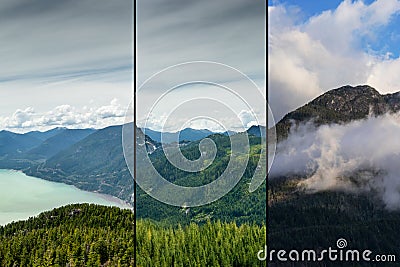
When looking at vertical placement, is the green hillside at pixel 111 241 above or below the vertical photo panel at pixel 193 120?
below

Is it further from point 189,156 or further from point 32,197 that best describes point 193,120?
point 32,197

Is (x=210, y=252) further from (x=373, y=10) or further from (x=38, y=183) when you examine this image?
(x=373, y=10)

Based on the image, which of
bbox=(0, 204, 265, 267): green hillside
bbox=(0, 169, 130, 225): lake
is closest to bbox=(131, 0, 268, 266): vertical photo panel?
bbox=(0, 204, 265, 267): green hillside

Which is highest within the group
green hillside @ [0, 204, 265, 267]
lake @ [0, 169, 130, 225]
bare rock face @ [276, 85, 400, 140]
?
bare rock face @ [276, 85, 400, 140]

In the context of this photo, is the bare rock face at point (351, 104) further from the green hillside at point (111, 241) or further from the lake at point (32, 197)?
the lake at point (32, 197)

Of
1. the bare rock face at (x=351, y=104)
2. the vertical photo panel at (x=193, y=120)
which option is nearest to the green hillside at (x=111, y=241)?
the vertical photo panel at (x=193, y=120)

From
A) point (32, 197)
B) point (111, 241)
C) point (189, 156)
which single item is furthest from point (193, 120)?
point (32, 197)

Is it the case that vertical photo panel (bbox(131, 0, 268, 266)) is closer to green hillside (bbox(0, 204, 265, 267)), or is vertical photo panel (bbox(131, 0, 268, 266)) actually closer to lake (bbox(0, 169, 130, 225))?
green hillside (bbox(0, 204, 265, 267))
